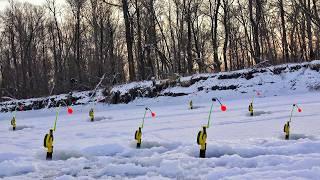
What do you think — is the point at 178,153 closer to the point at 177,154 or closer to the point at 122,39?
the point at 177,154

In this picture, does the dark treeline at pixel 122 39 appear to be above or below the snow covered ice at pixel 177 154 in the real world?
above

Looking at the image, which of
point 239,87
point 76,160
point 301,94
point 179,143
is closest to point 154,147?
point 179,143

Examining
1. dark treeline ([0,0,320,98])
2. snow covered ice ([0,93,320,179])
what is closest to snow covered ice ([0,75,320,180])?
snow covered ice ([0,93,320,179])

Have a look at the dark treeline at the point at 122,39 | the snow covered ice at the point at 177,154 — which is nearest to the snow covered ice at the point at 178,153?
the snow covered ice at the point at 177,154

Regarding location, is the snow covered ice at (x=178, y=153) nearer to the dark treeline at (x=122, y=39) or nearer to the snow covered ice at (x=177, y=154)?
the snow covered ice at (x=177, y=154)

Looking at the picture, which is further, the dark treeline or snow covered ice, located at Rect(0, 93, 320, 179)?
the dark treeline

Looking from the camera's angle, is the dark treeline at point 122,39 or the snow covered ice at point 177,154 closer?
the snow covered ice at point 177,154

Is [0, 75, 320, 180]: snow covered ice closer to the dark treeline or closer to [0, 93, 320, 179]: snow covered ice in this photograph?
[0, 93, 320, 179]: snow covered ice

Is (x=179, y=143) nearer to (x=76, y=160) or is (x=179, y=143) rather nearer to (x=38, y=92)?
(x=76, y=160)

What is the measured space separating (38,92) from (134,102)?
831 inches

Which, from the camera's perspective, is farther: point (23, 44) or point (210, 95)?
point (23, 44)

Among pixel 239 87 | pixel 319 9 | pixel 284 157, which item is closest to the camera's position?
pixel 284 157

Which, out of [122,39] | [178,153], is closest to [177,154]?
[178,153]

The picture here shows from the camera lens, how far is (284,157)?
7.35m
